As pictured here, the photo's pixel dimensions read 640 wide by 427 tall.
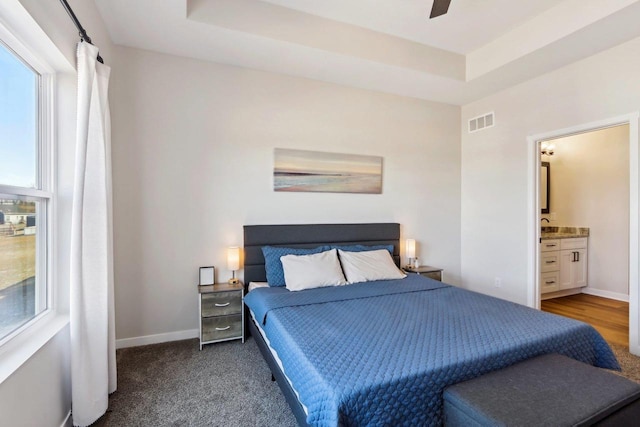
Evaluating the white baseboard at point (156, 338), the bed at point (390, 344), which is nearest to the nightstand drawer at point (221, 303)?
the bed at point (390, 344)

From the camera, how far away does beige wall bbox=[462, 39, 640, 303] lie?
2.87 metres

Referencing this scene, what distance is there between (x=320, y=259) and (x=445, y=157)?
2.49 m

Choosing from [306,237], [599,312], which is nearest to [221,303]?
[306,237]

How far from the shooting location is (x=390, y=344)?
66.0 inches

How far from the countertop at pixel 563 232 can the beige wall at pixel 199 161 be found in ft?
8.81

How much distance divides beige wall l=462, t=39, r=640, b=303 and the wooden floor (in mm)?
763

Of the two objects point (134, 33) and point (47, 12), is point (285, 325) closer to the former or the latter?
point (47, 12)

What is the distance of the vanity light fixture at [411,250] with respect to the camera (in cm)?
388

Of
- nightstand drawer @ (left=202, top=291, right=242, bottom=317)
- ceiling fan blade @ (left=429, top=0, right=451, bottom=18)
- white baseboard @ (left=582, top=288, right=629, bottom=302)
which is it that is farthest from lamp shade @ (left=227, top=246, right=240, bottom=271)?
A: white baseboard @ (left=582, top=288, right=629, bottom=302)

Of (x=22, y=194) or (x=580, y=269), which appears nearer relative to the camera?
(x=22, y=194)

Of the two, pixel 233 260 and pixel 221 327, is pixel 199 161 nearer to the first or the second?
pixel 233 260

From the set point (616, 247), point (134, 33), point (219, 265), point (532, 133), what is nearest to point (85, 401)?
point (219, 265)

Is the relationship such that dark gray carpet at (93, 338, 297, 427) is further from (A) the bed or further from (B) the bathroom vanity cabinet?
(B) the bathroom vanity cabinet

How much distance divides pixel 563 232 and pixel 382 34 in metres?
4.17
